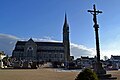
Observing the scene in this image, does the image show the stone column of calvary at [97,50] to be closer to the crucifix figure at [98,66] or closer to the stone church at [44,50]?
the crucifix figure at [98,66]

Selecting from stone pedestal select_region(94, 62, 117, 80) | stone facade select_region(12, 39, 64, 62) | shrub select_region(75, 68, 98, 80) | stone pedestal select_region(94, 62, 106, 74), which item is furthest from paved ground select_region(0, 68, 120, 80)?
stone facade select_region(12, 39, 64, 62)

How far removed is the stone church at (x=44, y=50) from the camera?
14462 cm

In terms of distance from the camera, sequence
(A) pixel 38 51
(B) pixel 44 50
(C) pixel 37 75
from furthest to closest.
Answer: (B) pixel 44 50 → (A) pixel 38 51 → (C) pixel 37 75

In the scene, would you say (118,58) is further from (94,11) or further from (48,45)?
(94,11)

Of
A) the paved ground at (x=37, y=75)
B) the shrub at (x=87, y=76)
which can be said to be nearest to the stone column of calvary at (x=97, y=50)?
the paved ground at (x=37, y=75)

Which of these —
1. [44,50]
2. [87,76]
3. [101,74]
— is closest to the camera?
A: [87,76]

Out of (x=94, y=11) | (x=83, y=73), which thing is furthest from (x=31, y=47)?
(x=83, y=73)

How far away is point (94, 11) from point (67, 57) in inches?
4929

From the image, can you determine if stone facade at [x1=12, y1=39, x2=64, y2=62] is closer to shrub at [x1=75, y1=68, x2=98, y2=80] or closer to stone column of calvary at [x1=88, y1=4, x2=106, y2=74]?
stone column of calvary at [x1=88, y1=4, x2=106, y2=74]

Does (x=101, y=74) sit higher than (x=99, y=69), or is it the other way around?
(x=99, y=69)

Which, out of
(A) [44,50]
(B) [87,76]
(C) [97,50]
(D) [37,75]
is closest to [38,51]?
(A) [44,50]

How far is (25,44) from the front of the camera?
146875mm

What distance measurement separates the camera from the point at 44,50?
500 feet

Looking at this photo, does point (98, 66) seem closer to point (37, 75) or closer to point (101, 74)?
point (101, 74)
